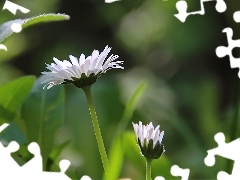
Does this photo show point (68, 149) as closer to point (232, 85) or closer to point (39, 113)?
point (39, 113)

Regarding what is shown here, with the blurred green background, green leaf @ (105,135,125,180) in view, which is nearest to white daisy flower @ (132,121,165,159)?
green leaf @ (105,135,125,180)

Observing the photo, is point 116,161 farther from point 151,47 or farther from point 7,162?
point 151,47

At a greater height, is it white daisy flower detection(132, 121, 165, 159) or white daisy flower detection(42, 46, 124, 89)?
white daisy flower detection(42, 46, 124, 89)

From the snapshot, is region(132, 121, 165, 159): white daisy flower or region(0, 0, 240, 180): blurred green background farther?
region(0, 0, 240, 180): blurred green background

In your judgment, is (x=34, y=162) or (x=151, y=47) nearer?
(x=34, y=162)

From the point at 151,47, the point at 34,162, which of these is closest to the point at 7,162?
the point at 34,162

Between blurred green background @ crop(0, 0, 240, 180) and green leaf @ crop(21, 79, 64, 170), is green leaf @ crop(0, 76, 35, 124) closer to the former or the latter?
green leaf @ crop(21, 79, 64, 170)

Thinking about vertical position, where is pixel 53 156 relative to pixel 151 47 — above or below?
below
